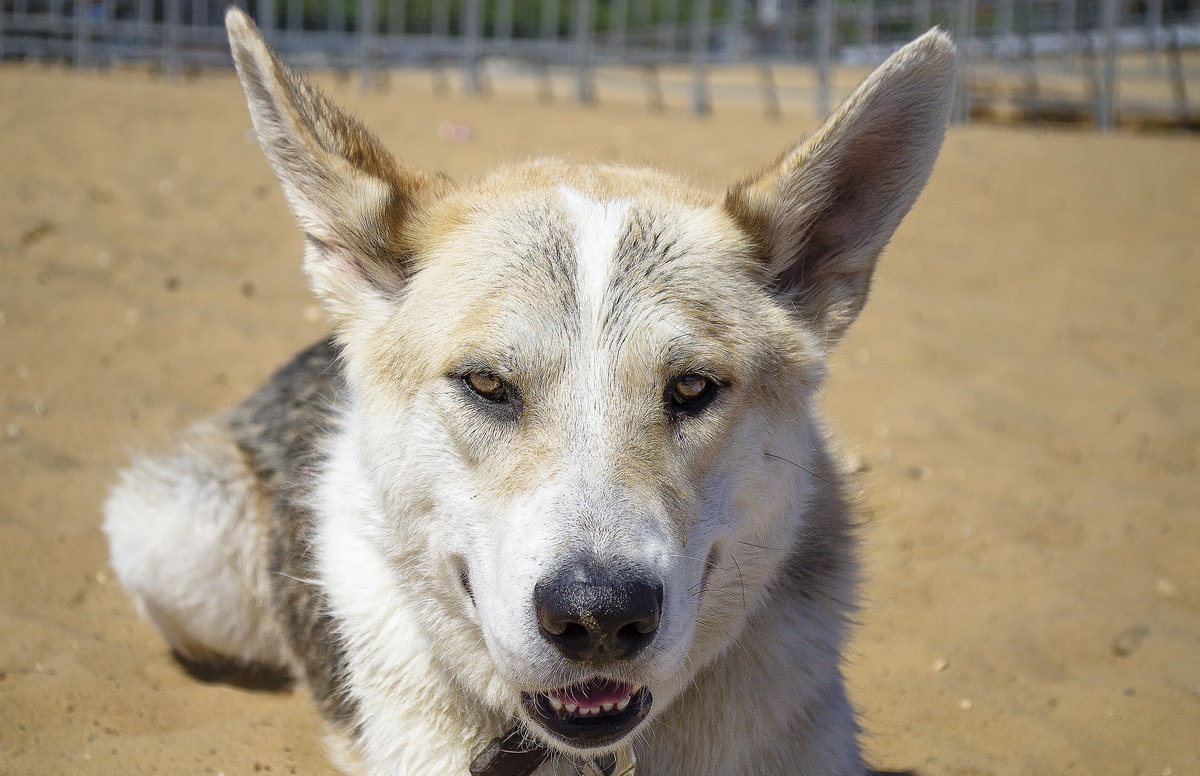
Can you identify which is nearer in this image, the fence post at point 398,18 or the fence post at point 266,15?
the fence post at point 266,15

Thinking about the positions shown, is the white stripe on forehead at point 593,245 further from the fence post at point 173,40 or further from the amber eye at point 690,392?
the fence post at point 173,40

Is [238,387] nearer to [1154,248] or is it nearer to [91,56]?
[1154,248]

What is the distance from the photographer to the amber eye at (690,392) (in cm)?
241

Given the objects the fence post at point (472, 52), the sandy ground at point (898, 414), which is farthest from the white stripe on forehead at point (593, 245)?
the fence post at point (472, 52)

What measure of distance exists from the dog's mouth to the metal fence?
43.7 feet

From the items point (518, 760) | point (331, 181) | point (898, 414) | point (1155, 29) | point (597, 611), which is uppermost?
point (1155, 29)

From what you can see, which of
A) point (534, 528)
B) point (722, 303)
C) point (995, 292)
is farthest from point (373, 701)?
point (995, 292)

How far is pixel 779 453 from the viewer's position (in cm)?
254

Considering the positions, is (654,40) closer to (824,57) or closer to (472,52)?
(472,52)

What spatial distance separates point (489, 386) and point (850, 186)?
1.15 meters

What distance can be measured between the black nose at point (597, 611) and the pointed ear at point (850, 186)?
1083 millimetres

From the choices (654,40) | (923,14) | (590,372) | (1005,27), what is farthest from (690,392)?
(1005,27)

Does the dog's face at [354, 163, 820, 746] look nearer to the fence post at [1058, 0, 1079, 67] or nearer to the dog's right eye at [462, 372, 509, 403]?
the dog's right eye at [462, 372, 509, 403]

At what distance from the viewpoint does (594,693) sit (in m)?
2.25
